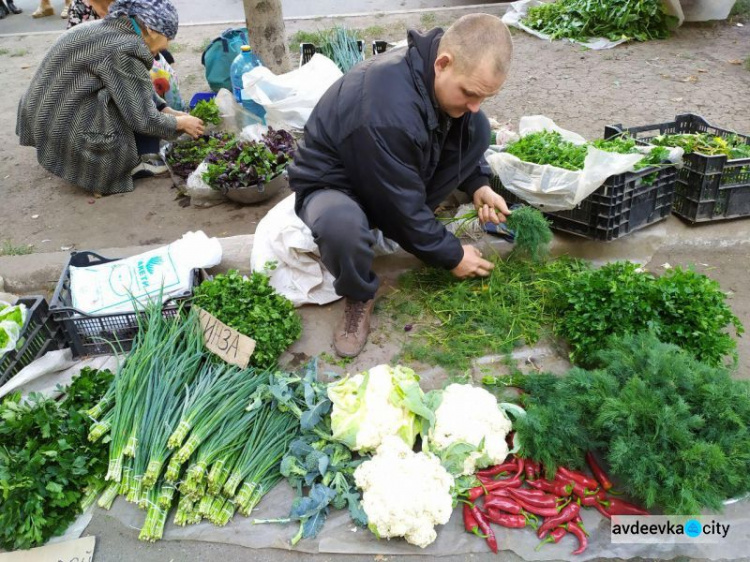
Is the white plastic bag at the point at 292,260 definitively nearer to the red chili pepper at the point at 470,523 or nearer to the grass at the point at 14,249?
the red chili pepper at the point at 470,523

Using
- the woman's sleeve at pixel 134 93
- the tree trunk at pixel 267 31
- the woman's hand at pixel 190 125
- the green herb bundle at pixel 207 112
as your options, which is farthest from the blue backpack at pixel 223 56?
the woman's sleeve at pixel 134 93

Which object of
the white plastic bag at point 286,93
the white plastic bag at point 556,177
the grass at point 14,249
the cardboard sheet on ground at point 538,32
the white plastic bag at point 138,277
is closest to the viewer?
the white plastic bag at point 138,277

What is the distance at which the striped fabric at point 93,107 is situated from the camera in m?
3.94

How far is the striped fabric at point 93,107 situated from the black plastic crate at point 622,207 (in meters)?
2.66

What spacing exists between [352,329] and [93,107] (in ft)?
8.63

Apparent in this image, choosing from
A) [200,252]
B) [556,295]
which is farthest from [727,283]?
[200,252]

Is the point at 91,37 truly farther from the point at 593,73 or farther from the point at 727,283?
the point at 593,73

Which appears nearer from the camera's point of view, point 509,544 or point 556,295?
point 509,544

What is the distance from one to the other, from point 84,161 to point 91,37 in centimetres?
84

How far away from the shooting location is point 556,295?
2875mm

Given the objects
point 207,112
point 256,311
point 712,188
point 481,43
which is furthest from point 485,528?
point 207,112

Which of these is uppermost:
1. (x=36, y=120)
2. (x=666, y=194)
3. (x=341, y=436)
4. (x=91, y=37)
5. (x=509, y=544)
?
(x=91, y=37)

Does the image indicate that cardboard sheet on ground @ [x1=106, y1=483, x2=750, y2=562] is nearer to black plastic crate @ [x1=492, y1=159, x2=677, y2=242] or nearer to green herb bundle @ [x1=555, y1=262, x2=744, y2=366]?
green herb bundle @ [x1=555, y1=262, x2=744, y2=366]

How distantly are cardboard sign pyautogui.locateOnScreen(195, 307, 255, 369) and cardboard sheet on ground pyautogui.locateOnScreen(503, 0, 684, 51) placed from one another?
5.49 m
